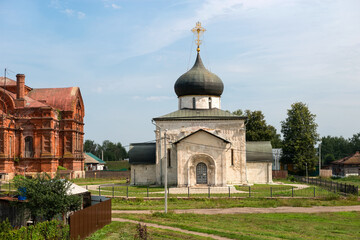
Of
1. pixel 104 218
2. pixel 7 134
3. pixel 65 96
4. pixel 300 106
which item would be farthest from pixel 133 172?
pixel 300 106

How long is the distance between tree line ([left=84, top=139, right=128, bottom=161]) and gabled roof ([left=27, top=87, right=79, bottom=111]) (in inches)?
3387

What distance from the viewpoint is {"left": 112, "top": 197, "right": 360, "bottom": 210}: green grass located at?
81.0 ft

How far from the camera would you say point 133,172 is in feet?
136

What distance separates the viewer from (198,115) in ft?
129

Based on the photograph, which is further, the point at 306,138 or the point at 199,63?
the point at 306,138

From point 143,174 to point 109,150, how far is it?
381 ft

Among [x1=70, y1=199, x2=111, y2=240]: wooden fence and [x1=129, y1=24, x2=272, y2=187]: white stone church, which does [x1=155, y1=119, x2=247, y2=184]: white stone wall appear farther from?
[x1=70, y1=199, x2=111, y2=240]: wooden fence

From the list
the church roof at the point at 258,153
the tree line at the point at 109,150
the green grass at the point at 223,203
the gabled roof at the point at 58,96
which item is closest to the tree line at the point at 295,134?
the church roof at the point at 258,153

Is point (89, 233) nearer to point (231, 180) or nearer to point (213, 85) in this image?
point (231, 180)

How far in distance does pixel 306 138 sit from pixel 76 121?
3130 centimetres

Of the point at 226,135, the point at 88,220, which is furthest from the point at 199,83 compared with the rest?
the point at 88,220

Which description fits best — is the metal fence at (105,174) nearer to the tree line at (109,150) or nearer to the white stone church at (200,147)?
the white stone church at (200,147)

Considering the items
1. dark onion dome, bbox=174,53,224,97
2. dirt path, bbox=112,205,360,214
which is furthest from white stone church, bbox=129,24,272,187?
dirt path, bbox=112,205,360,214

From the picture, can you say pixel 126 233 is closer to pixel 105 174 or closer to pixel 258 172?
pixel 258 172
